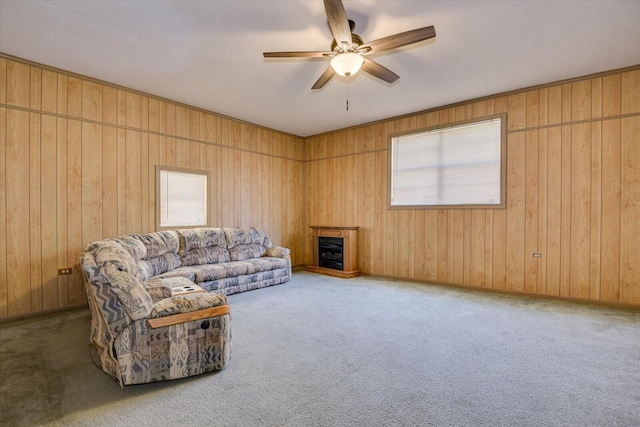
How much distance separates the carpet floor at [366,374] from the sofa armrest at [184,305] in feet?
1.66

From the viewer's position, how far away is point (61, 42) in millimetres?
3348

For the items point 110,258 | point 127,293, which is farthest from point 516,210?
point 110,258

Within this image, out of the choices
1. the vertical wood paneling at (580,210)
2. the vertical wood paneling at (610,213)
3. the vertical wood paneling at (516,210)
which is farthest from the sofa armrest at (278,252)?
the vertical wood paneling at (610,213)

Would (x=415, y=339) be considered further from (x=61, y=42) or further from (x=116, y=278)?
(x=61, y=42)

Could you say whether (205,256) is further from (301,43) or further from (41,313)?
(301,43)

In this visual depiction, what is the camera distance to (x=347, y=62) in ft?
9.61

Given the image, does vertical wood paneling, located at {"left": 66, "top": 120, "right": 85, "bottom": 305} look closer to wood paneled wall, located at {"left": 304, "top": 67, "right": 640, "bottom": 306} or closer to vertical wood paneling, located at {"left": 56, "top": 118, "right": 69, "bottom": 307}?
vertical wood paneling, located at {"left": 56, "top": 118, "right": 69, "bottom": 307}

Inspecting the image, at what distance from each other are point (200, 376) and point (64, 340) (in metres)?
1.77

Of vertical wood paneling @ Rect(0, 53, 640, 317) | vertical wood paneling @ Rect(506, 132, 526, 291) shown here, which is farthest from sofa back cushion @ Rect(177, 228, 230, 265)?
vertical wood paneling @ Rect(506, 132, 526, 291)

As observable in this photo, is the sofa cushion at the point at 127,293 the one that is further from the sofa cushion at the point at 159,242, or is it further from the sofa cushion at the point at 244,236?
the sofa cushion at the point at 244,236

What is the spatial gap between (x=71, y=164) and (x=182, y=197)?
1575 millimetres

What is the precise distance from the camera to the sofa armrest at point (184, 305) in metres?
2.30

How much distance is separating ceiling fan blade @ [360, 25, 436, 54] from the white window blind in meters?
3.84

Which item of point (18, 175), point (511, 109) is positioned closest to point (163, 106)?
point (18, 175)
